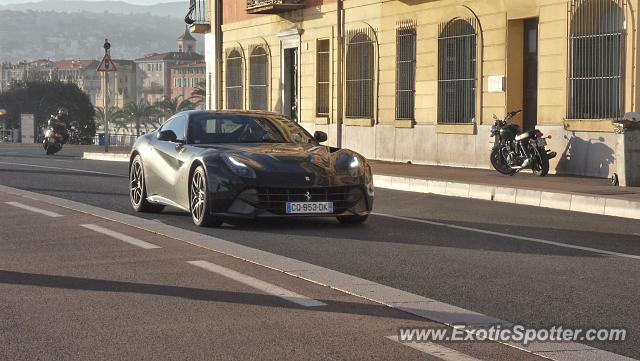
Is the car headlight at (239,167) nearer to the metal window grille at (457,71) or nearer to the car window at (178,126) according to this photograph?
the car window at (178,126)

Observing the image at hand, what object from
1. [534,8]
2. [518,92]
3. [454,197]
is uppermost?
[534,8]

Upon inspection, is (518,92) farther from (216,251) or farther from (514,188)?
(216,251)

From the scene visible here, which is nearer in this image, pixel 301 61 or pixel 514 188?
pixel 514 188

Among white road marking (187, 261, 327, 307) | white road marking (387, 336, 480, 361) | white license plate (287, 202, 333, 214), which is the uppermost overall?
white license plate (287, 202, 333, 214)

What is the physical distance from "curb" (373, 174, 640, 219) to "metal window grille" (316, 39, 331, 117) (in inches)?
485

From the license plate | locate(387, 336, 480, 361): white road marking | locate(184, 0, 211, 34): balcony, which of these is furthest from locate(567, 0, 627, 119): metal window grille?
locate(184, 0, 211, 34): balcony

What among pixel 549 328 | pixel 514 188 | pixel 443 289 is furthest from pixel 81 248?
pixel 514 188

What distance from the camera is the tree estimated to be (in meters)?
89.2

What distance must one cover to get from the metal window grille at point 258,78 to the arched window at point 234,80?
1008 millimetres

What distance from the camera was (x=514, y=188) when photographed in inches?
695

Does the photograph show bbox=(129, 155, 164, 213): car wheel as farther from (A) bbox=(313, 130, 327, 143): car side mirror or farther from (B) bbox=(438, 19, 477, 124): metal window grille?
(B) bbox=(438, 19, 477, 124): metal window grille

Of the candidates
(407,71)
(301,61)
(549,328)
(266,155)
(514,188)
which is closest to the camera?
(549,328)

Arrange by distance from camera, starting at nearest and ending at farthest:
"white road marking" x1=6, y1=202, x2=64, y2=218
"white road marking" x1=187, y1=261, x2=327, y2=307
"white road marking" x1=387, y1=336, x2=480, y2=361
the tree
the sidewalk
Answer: "white road marking" x1=387, y1=336, x2=480, y2=361 < "white road marking" x1=187, y1=261, x2=327, y2=307 < "white road marking" x1=6, y1=202, x2=64, y2=218 < the sidewalk < the tree

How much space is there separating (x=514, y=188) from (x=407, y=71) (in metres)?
11.7
